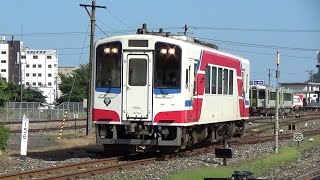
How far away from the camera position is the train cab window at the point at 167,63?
16000mm

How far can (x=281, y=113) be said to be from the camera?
201ft

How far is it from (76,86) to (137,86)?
86208 millimetres

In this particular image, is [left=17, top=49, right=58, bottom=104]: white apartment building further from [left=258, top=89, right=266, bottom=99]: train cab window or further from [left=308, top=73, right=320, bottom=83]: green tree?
[left=258, top=89, right=266, bottom=99]: train cab window

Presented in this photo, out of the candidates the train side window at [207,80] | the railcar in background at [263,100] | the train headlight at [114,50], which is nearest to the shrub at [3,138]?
the train headlight at [114,50]

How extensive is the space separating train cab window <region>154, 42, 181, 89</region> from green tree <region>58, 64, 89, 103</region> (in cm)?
7583

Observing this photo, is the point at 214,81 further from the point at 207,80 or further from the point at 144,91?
the point at 144,91

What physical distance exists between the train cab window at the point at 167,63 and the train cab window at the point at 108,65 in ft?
3.59

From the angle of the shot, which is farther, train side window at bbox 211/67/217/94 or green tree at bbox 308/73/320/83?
green tree at bbox 308/73/320/83

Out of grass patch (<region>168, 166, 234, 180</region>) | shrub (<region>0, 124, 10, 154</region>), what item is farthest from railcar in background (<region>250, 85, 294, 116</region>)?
grass patch (<region>168, 166, 234, 180</region>)

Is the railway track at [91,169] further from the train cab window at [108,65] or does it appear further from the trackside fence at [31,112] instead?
the trackside fence at [31,112]

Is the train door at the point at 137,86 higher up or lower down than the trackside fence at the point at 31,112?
higher up

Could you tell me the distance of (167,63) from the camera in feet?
52.7

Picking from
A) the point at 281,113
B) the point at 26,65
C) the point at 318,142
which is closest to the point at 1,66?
the point at 26,65

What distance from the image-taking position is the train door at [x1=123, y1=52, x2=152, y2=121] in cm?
1589
